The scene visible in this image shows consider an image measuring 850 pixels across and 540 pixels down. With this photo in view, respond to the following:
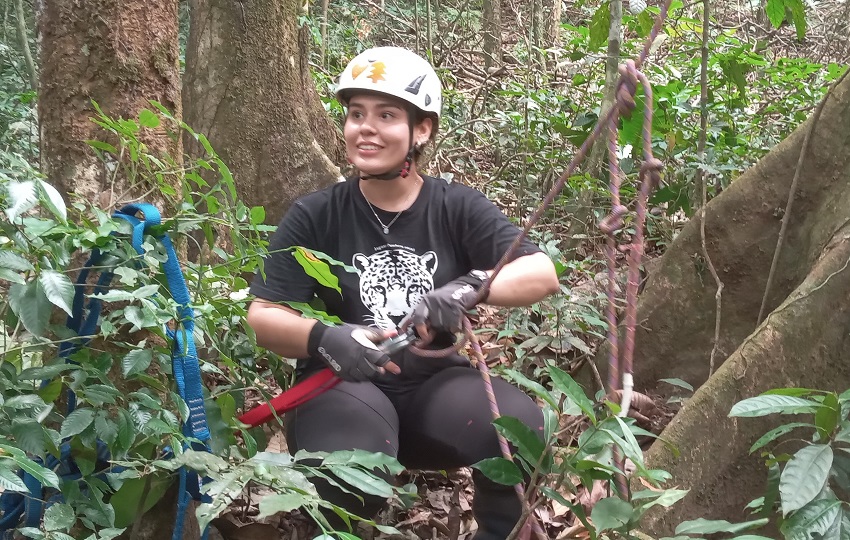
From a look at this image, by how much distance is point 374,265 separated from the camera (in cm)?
244

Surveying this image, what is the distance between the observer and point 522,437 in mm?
1501

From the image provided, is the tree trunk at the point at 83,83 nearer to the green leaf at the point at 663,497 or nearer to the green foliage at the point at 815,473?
the green leaf at the point at 663,497

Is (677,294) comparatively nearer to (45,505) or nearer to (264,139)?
(264,139)

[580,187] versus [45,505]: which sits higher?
[580,187]

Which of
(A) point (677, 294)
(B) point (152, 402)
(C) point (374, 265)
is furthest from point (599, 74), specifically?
(B) point (152, 402)

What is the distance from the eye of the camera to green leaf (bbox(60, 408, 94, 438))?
1490 mm

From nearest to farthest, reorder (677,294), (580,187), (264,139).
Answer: (677,294) < (264,139) < (580,187)

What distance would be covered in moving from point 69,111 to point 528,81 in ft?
→ 14.7

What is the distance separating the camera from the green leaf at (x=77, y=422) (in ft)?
4.89

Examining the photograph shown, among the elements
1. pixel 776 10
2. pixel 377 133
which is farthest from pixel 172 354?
pixel 776 10

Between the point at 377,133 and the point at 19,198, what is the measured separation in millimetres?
1331

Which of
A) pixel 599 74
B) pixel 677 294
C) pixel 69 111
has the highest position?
pixel 599 74

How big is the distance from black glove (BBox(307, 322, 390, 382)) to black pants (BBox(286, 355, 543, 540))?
14cm

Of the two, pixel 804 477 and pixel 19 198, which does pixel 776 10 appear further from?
pixel 19 198
